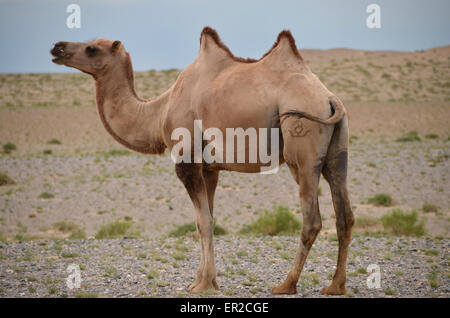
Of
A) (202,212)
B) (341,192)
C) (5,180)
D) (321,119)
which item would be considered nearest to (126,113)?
(202,212)

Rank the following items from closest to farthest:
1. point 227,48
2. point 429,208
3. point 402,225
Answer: point 227,48 → point 402,225 → point 429,208

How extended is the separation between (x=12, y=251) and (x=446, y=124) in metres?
35.8

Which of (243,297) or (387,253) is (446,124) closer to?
(387,253)

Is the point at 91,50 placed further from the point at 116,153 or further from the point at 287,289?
the point at 116,153

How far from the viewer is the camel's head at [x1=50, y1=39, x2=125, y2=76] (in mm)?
8781

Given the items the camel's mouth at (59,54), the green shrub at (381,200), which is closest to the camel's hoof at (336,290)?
the camel's mouth at (59,54)

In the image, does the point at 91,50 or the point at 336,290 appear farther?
the point at 91,50

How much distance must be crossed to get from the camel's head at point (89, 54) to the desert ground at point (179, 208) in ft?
10.3

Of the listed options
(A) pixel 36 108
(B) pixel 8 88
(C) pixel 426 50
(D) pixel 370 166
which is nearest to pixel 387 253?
(D) pixel 370 166

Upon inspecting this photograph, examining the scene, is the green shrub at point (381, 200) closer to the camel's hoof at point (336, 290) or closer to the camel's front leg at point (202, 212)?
the camel's hoof at point (336, 290)

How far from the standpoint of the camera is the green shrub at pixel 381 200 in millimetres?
20656

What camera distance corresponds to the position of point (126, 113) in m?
8.95

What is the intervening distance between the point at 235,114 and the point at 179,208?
45.0 ft

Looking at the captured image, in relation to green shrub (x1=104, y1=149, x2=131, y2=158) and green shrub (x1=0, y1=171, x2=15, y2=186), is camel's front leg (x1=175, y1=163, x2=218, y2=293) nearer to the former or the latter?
green shrub (x1=0, y1=171, x2=15, y2=186)
